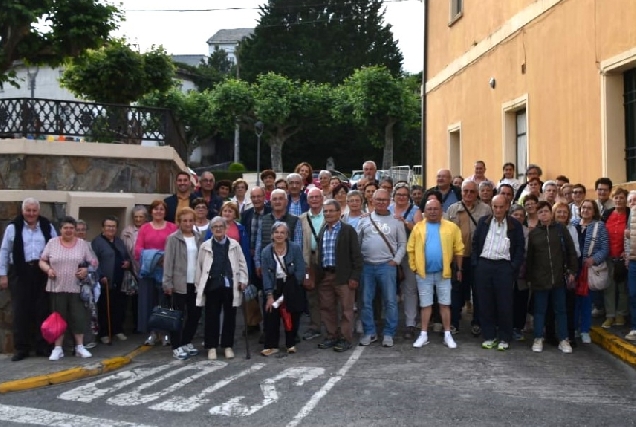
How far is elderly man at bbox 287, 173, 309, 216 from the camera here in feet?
36.1

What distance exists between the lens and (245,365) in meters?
9.09

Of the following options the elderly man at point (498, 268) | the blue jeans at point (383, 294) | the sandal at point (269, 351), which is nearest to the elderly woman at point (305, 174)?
the blue jeans at point (383, 294)

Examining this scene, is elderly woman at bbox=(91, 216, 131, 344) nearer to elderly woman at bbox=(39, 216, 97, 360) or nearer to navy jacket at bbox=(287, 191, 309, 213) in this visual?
elderly woman at bbox=(39, 216, 97, 360)

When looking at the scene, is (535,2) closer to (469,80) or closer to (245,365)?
(469,80)

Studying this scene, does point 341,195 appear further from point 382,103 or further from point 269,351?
point 382,103

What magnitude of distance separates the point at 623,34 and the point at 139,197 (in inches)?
294

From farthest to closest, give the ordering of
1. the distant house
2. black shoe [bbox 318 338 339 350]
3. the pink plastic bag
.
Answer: the distant house, black shoe [bbox 318 338 339 350], the pink plastic bag

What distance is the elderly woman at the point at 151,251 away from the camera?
410 inches

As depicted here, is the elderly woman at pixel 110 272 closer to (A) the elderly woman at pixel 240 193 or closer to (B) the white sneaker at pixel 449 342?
(A) the elderly woman at pixel 240 193

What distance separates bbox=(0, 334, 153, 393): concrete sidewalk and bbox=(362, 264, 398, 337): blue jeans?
294 cm

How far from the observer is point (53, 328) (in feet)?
31.6

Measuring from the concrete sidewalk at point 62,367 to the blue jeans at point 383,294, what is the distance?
9.64 feet

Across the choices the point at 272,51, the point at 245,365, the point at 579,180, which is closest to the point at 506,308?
the point at 245,365

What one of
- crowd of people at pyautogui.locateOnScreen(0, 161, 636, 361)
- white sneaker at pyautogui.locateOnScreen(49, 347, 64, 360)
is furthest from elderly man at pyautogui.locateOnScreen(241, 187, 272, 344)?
white sneaker at pyautogui.locateOnScreen(49, 347, 64, 360)
